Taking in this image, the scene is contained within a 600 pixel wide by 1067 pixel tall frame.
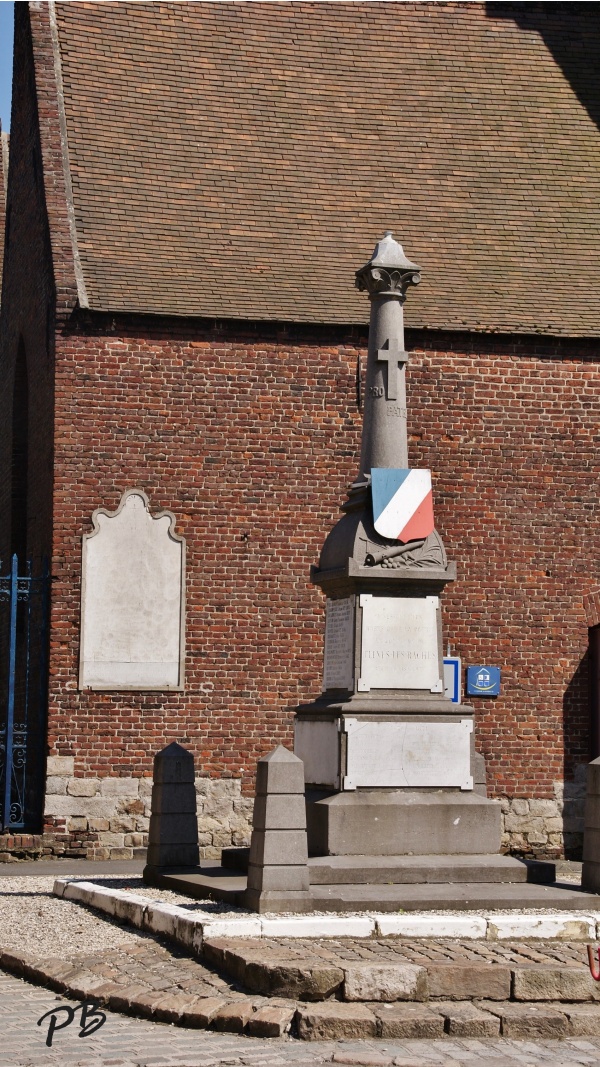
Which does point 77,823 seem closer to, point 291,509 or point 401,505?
point 291,509

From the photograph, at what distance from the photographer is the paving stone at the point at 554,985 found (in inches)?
266

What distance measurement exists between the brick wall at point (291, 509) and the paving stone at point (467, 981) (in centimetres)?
821

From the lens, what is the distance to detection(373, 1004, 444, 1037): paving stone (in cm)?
633

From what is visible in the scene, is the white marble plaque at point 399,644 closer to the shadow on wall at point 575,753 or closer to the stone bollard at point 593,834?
the stone bollard at point 593,834

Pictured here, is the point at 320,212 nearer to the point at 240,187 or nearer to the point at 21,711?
the point at 240,187

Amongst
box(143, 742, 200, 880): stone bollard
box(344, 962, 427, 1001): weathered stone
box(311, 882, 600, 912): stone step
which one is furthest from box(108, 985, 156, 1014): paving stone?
box(143, 742, 200, 880): stone bollard

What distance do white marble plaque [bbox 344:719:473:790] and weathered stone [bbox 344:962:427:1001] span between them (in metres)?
→ 2.72

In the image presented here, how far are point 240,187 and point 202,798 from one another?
7.27 metres

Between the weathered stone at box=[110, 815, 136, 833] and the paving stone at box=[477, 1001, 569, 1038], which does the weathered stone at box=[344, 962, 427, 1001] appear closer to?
the paving stone at box=[477, 1001, 569, 1038]

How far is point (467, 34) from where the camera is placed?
64.7ft

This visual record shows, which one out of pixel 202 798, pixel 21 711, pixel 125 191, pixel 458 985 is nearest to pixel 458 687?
pixel 202 798

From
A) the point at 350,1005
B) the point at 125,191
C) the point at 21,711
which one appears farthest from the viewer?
the point at 21,711

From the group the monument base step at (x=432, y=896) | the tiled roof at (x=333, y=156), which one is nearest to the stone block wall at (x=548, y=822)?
the tiled roof at (x=333, y=156)

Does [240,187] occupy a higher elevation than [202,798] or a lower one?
higher
